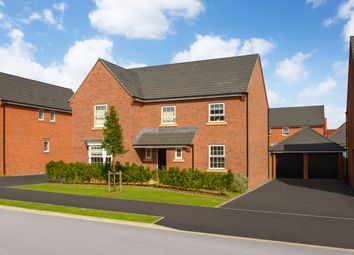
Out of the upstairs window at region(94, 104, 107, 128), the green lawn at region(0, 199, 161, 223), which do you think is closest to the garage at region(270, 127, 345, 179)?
the upstairs window at region(94, 104, 107, 128)

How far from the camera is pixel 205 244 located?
29.1ft

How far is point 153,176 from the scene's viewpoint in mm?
21781

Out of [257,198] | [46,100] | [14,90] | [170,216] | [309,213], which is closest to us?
[170,216]

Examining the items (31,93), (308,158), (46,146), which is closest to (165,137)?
(308,158)

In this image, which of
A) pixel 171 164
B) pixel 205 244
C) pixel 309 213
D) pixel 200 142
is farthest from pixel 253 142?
pixel 205 244

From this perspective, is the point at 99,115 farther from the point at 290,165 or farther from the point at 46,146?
the point at 290,165

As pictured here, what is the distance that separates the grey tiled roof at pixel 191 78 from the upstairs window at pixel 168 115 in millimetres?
907

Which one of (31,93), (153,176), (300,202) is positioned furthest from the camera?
(31,93)

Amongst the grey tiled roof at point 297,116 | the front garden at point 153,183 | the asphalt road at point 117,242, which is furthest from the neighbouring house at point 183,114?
the grey tiled roof at point 297,116

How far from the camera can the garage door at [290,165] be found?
99.5 feet

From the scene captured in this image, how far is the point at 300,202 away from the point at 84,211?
10.7 metres

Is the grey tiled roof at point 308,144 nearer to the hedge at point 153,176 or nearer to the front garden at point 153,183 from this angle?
the hedge at point 153,176

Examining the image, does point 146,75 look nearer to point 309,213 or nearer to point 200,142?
point 200,142

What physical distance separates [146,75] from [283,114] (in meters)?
35.7
